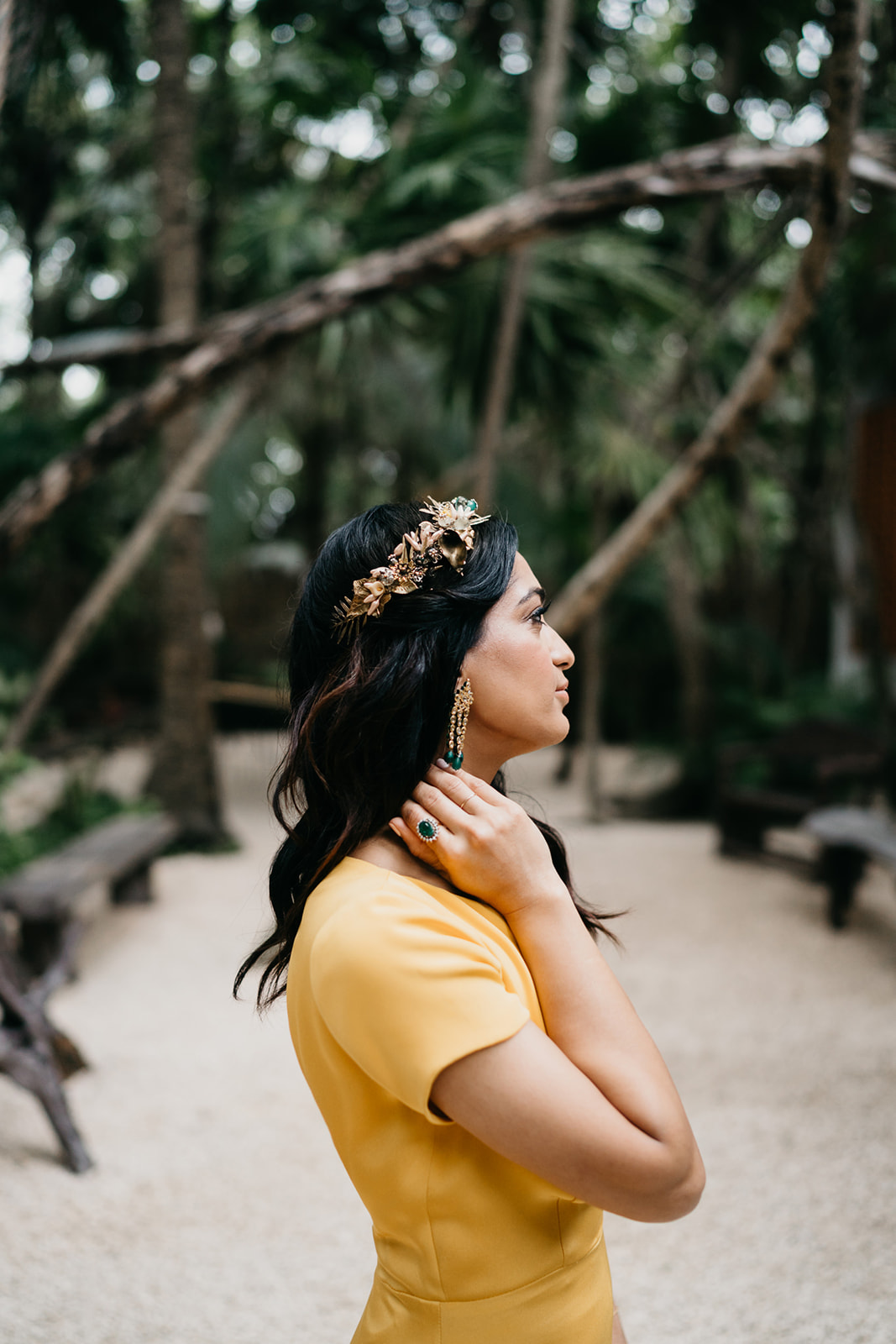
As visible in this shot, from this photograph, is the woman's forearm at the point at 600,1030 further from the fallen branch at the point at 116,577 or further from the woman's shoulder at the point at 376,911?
the fallen branch at the point at 116,577

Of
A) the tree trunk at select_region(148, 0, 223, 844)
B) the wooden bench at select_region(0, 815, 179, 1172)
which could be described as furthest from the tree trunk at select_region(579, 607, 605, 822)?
the wooden bench at select_region(0, 815, 179, 1172)

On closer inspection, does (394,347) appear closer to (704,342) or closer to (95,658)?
(704,342)

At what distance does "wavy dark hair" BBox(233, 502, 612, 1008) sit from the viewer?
110 centimetres

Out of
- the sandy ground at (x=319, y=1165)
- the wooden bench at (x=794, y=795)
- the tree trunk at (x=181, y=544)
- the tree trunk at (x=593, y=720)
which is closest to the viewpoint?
the sandy ground at (x=319, y=1165)

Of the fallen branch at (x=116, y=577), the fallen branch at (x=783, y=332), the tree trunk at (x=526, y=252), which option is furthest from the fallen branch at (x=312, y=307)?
the fallen branch at (x=116, y=577)

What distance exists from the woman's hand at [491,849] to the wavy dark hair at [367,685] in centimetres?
5

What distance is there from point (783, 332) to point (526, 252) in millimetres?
2039

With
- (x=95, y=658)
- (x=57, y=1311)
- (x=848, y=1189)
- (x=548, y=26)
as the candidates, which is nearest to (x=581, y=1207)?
(x=57, y=1311)

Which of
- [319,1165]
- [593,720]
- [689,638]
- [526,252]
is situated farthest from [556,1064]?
[689,638]

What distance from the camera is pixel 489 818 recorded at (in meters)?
1.08

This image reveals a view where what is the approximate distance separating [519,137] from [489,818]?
648 cm

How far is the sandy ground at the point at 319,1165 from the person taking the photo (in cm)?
244

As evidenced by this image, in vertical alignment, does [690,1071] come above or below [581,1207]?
below

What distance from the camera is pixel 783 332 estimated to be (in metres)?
4.10
